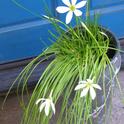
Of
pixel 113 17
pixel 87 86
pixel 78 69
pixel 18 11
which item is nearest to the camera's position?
pixel 87 86

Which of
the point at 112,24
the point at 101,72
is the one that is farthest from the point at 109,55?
the point at 112,24

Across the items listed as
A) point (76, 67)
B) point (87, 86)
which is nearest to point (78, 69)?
point (76, 67)

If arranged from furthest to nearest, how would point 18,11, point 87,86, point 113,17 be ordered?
point 113,17 < point 18,11 < point 87,86

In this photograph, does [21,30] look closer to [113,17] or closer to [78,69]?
[113,17]

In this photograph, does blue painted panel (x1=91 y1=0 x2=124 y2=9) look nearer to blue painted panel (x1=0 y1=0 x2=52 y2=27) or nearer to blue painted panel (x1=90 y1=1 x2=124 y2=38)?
blue painted panel (x1=90 y1=1 x2=124 y2=38)

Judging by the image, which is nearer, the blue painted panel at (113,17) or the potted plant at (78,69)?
the potted plant at (78,69)

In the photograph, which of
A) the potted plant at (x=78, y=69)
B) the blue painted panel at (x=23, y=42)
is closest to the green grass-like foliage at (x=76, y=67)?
the potted plant at (x=78, y=69)

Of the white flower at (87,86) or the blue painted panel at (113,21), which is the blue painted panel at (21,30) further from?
the white flower at (87,86)

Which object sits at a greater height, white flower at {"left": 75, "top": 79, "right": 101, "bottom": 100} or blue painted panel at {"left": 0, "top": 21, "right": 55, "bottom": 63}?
blue painted panel at {"left": 0, "top": 21, "right": 55, "bottom": 63}

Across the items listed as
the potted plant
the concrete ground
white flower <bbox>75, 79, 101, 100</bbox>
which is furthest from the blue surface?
white flower <bbox>75, 79, 101, 100</bbox>

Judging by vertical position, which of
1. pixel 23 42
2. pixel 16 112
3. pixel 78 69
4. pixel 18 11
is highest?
pixel 18 11
